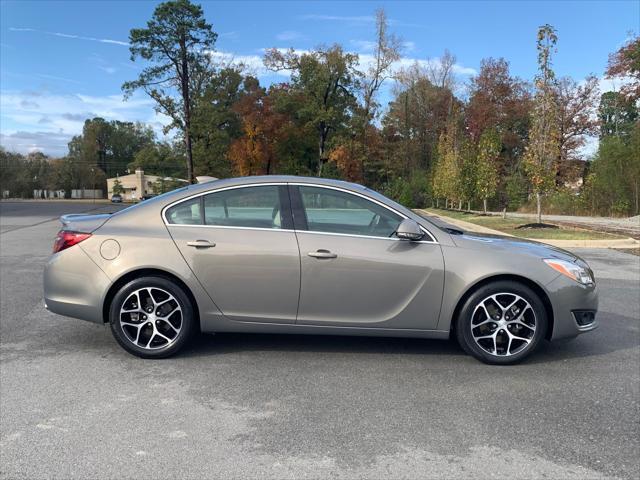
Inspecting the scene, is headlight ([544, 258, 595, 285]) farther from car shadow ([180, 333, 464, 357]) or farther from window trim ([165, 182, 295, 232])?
window trim ([165, 182, 295, 232])

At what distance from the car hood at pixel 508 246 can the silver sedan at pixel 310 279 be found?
0.02m

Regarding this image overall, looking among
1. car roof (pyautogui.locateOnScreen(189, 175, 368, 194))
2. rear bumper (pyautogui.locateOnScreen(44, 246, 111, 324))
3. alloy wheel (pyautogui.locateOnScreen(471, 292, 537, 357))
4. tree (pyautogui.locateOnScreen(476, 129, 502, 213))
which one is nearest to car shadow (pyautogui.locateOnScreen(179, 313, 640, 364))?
alloy wheel (pyautogui.locateOnScreen(471, 292, 537, 357))

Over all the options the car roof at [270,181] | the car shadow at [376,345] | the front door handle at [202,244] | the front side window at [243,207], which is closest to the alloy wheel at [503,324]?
the car shadow at [376,345]

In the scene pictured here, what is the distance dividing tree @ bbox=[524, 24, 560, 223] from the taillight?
17409mm

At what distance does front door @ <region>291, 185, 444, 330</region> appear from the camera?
419cm

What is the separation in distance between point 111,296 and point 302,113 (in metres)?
44.6

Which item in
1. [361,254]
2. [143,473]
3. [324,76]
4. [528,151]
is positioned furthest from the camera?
[324,76]

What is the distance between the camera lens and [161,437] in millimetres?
3039

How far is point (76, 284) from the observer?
4.35 meters

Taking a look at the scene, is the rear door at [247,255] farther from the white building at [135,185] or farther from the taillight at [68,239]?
the white building at [135,185]

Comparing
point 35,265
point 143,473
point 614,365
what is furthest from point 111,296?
point 35,265

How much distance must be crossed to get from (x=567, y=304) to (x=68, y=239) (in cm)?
432

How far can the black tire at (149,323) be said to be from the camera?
4273mm

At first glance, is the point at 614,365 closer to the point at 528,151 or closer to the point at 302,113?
the point at 528,151
